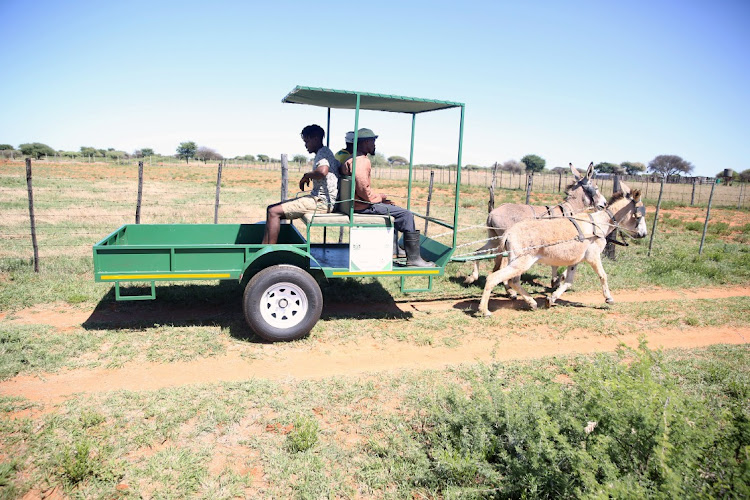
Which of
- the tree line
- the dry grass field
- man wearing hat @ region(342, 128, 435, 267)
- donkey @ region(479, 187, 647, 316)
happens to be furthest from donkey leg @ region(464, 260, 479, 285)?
the tree line

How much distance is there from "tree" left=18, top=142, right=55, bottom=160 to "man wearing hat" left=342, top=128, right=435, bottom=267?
7353 cm

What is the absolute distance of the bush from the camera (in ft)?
9.59

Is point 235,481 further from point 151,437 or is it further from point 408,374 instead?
point 408,374

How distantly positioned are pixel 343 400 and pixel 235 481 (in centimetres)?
148

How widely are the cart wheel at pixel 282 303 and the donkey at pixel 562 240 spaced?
9.91 ft

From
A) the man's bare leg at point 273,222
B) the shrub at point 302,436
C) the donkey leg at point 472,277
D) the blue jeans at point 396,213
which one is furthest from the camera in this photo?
the donkey leg at point 472,277

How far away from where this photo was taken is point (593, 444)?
3373 mm

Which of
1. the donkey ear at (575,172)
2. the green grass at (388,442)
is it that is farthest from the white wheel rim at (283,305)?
the donkey ear at (575,172)

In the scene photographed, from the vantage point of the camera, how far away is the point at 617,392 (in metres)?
3.62

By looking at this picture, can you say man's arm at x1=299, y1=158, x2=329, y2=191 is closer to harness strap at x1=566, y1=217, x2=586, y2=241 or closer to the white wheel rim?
the white wheel rim

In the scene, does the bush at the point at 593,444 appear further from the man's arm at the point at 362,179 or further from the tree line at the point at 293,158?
the tree line at the point at 293,158

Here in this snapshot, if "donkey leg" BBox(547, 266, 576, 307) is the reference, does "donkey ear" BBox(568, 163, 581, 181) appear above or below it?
above

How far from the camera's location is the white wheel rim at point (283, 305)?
244 inches

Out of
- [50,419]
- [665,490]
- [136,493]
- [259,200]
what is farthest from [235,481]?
[259,200]
